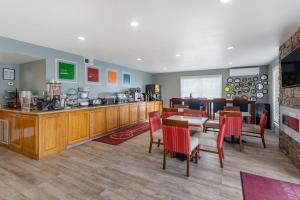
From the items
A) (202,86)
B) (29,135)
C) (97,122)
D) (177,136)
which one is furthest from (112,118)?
(202,86)

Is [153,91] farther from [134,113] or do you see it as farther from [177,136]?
[177,136]

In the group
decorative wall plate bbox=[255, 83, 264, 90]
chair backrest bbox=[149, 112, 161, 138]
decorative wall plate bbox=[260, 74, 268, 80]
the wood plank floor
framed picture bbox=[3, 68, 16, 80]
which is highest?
decorative wall plate bbox=[260, 74, 268, 80]

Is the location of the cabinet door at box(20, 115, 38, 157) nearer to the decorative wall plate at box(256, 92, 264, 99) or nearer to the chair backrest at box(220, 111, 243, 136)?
the chair backrest at box(220, 111, 243, 136)

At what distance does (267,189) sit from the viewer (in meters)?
2.13

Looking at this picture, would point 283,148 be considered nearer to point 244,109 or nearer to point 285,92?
point 285,92

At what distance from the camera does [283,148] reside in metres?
3.38

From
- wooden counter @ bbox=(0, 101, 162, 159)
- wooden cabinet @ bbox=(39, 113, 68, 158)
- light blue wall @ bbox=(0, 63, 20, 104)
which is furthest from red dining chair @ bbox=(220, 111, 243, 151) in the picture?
light blue wall @ bbox=(0, 63, 20, 104)

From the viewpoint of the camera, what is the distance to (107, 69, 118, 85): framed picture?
5.90 meters

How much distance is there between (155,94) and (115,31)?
17.5 feet

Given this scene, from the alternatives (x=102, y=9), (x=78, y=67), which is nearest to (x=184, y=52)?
(x=102, y=9)

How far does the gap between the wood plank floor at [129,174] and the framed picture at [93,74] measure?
2.43 meters

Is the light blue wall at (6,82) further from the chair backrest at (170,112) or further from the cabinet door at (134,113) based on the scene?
the chair backrest at (170,112)

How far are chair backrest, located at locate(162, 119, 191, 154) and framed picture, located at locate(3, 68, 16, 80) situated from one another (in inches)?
182

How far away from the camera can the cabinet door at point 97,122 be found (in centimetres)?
429
